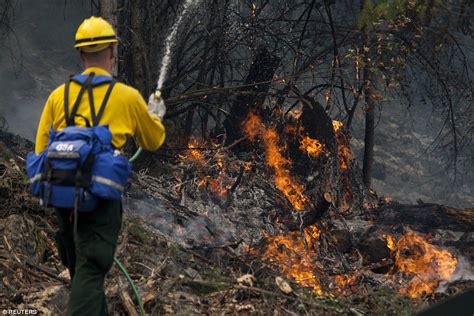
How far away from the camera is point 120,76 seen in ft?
25.4

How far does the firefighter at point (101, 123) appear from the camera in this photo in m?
2.88

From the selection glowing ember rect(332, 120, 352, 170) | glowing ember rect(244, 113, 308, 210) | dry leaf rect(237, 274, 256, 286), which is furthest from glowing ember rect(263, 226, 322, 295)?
glowing ember rect(332, 120, 352, 170)

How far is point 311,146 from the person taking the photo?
8.50 m

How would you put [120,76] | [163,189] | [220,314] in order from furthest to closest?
[120,76] < [163,189] < [220,314]

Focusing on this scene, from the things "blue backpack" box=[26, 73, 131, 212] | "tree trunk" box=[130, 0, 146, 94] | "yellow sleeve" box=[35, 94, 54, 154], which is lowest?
"blue backpack" box=[26, 73, 131, 212]

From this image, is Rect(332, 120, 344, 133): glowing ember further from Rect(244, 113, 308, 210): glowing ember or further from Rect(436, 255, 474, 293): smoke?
Rect(436, 255, 474, 293): smoke

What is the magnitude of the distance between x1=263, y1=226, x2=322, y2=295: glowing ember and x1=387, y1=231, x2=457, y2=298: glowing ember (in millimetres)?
903

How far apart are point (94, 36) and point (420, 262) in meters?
4.71

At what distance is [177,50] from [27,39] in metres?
13.4

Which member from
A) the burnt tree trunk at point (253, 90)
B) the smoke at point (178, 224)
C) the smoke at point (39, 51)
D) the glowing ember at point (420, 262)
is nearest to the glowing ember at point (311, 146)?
the burnt tree trunk at point (253, 90)

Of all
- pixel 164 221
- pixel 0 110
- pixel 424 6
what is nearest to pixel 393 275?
pixel 164 221

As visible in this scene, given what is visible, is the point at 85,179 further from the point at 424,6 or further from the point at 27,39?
the point at 27,39

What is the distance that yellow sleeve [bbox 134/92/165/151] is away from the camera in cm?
296

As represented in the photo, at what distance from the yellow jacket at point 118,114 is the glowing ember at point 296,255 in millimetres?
2435
